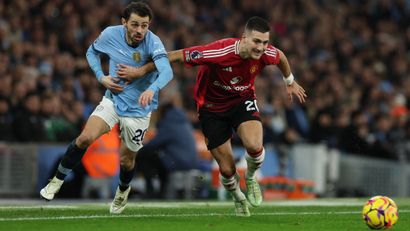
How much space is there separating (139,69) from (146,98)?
30.3 inches

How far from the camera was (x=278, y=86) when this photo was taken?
77.2 ft

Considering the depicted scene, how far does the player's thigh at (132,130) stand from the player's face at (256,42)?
4.85 feet

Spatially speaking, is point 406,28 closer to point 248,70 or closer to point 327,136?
point 327,136

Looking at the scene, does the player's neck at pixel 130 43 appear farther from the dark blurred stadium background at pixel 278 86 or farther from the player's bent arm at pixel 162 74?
the dark blurred stadium background at pixel 278 86

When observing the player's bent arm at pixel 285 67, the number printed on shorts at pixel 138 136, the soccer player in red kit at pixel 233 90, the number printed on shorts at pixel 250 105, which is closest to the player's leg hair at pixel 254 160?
the soccer player in red kit at pixel 233 90

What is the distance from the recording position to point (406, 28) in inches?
1173

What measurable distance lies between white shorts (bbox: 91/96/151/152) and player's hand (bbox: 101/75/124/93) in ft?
0.93

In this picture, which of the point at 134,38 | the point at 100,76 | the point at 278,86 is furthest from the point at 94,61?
the point at 278,86

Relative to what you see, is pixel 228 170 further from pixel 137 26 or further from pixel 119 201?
pixel 137 26

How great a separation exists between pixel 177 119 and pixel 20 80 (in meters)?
2.84

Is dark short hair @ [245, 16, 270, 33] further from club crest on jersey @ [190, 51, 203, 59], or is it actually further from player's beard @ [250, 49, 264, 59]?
club crest on jersey @ [190, 51, 203, 59]

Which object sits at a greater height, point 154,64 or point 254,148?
point 154,64

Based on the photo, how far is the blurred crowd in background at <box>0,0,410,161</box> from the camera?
18641 mm

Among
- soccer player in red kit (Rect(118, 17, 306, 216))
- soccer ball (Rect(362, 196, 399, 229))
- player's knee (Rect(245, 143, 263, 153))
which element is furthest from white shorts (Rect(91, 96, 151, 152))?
soccer ball (Rect(362, 196, 399, 229))
